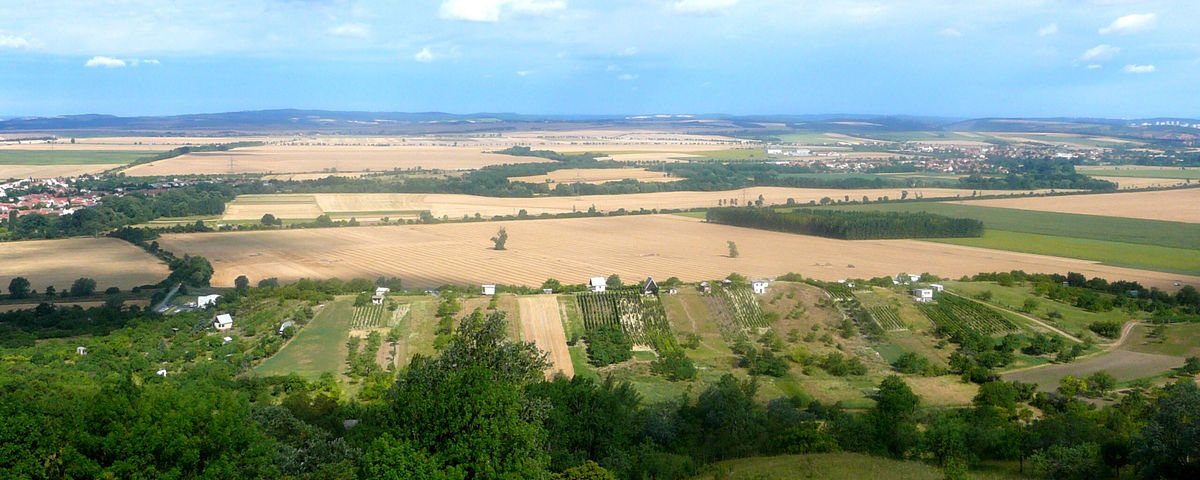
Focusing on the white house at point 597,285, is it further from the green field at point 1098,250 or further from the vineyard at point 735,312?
the green field at point 1098,250

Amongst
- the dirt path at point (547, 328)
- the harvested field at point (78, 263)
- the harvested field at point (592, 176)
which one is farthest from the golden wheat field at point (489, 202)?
the dirt path at point (547, 328)

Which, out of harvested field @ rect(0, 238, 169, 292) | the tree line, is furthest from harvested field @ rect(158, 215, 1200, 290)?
harvested field @ rect(0, 238, 169, 292)

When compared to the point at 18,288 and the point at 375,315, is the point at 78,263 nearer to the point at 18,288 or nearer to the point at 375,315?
the point at 18,288

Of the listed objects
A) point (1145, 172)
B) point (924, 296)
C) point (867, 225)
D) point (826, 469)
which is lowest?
point (826, 469)

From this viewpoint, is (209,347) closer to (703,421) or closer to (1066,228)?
(703,421)

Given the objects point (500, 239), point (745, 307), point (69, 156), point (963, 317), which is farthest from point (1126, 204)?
point (69, 156)

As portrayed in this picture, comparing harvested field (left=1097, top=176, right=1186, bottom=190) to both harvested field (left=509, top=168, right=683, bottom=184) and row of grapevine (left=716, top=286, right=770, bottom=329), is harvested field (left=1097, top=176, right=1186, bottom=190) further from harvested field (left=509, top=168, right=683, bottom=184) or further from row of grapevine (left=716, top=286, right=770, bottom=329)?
row of grapevine (left=716, top=286, right=770, bottom=329)

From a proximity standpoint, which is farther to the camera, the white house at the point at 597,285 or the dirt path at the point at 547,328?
the white house at the point at 597,285
